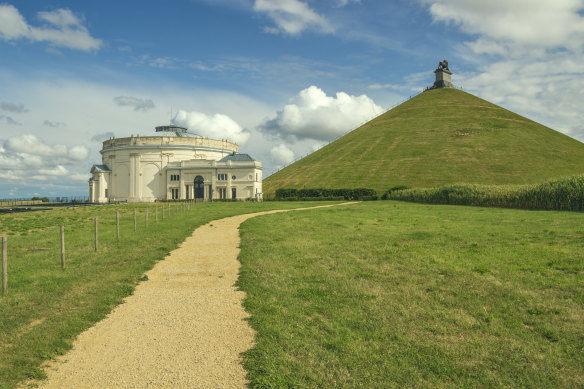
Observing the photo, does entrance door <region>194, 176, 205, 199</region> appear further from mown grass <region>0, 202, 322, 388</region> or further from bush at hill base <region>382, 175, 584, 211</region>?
mown grass <region>0, 202, 322, 388</region>

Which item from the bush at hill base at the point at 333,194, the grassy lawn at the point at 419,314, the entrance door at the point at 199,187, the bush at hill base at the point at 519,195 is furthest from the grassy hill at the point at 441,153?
the grassy lawn at the point at 419,314

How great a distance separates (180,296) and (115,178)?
8898cm

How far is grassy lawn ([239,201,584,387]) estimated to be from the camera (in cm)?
561

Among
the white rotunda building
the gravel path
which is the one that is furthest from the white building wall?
the gravel path

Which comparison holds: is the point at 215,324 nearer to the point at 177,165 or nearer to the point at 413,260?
the point at 413,260

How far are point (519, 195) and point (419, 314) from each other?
35.4 meters

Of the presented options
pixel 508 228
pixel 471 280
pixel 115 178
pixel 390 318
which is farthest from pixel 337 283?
pixel 115 178

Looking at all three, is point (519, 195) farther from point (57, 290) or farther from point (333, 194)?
point (57, 290)

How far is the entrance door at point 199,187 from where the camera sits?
268 feet

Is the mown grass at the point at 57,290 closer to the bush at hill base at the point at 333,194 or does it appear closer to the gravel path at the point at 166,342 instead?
the gravel path at the point at 166,342

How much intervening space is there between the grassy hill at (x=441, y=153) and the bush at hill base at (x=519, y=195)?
30.0 m

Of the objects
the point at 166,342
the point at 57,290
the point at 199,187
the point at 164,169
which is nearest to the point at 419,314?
the point at 166,342

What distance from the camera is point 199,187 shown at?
81.9m

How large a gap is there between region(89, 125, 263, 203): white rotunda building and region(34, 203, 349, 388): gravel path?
68061mm
